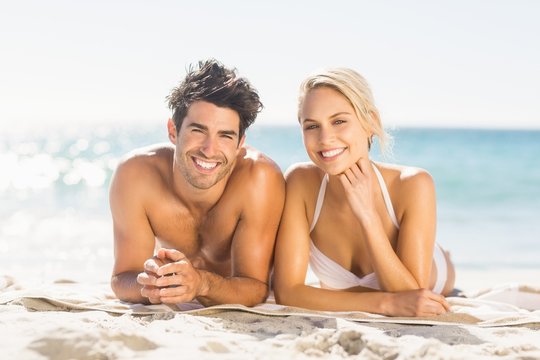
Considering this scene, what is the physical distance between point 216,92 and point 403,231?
138 centimetres

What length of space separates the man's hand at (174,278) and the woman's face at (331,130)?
1.00 meters

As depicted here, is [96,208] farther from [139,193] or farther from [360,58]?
[360,58]

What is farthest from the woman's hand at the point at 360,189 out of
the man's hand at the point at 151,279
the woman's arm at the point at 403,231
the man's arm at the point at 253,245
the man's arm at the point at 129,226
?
the man's arm at the point at 129,226

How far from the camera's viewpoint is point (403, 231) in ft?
13.5

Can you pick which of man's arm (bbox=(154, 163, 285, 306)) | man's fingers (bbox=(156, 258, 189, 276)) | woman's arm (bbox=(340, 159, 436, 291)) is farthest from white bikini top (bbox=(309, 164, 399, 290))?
man's fingers (bbox=(156, 258, 189, 276))

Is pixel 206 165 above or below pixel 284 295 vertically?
above

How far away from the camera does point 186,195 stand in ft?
15.0

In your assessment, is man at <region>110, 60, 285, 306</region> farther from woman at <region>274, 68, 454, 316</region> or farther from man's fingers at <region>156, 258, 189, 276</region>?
man's fingers at <region>156, 258, 189, 276</region>

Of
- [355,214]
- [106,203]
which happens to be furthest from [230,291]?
[106,203]

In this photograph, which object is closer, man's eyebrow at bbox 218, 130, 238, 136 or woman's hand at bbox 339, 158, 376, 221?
woman's hand at bbox 339, 158, 376, 221

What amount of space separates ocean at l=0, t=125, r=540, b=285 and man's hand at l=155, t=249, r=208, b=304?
160 centimetres

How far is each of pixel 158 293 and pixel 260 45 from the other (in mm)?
26491

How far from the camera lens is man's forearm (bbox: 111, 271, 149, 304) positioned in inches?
163

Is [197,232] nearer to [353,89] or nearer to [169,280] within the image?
[169,280]
